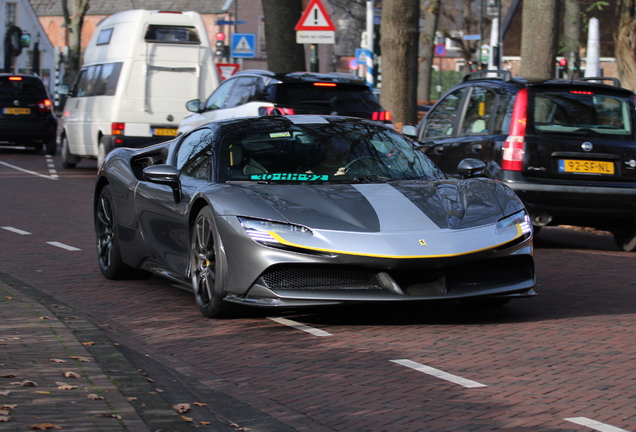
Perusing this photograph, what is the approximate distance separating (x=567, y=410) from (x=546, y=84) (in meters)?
6.43

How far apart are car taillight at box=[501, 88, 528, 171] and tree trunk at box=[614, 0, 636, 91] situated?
18.6 feet

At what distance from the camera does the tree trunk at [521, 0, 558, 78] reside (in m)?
17.2

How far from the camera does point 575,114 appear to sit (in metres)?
10.5

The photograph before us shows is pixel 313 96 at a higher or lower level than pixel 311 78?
lower

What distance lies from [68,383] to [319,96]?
382 inches

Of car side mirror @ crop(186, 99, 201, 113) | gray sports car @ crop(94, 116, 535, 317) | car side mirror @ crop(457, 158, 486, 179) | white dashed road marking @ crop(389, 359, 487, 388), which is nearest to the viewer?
white dashed road marking @ crop(389, 359, 487, 388)

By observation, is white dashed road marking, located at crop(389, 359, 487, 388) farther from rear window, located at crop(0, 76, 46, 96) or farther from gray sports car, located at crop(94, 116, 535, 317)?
rear window, located at crop(0, 76, 46, 96)

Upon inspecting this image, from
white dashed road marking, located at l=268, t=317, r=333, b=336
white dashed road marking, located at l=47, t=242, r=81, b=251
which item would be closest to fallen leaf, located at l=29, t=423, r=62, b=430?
white dashed road marking, located at l=268, t=317, r=333, b=336

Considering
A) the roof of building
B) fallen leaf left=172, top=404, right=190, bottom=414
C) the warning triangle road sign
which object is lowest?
fallen leaf left=172, top=404, right=190, bottom=414

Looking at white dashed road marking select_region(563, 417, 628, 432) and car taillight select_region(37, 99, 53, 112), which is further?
car taillight select_region(37, 99, 53, 112)

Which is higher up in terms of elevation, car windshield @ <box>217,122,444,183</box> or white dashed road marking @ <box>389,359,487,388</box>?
car windshield @ <box>217,122,444,183</box>

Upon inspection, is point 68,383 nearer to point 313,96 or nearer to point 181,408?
point 181,408

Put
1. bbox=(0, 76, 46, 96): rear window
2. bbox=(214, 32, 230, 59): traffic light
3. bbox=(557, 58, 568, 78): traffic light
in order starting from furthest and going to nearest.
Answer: bbox=(557, 58, 568, 78): traffic light < bbox=(214, 32, 230, 59): traffic light < bbox=(0, 76, 46, 96): rear window

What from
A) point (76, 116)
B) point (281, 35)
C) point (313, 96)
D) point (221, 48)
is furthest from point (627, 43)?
point (221, 48)
